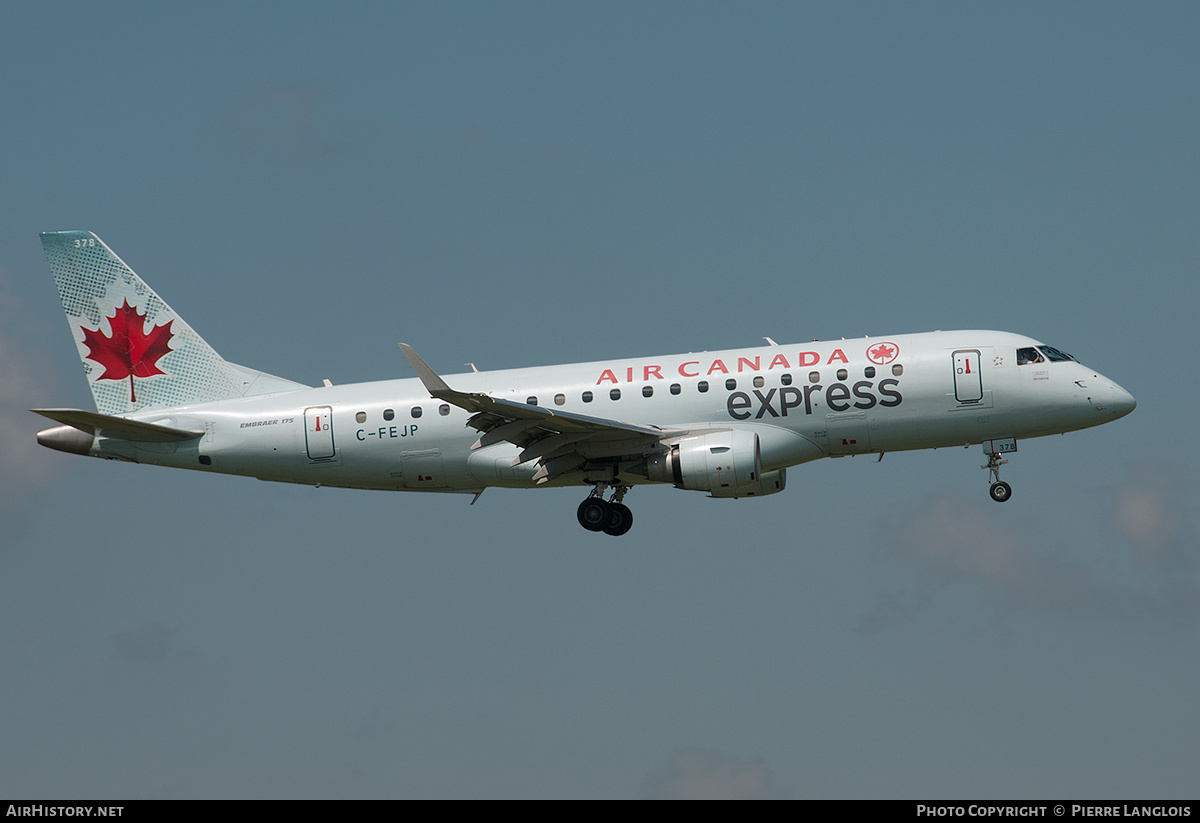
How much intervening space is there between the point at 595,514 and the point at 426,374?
26.4ft

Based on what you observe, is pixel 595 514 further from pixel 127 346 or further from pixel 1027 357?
pixel 127 346

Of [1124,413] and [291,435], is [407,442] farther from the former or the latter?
[1124,413]

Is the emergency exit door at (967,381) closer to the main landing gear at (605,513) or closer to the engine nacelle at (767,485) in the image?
the engine nacelle at (767,485)

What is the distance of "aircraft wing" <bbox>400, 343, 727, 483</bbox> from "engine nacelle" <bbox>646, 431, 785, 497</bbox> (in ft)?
2.22

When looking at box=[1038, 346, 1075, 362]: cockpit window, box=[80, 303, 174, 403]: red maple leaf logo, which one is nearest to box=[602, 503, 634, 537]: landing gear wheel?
box=[1038, 346, 1075, 362]: cockpit window

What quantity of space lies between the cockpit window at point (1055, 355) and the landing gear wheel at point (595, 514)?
43.1ft

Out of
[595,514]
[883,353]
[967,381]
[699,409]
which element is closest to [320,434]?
[595,514]

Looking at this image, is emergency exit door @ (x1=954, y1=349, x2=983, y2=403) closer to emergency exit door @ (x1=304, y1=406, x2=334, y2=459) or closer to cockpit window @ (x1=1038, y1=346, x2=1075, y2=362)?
cockpit window @ (x1=1038, y1=346, x2=1075, y2=362)

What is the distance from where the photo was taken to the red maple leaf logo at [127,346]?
47.3 metres

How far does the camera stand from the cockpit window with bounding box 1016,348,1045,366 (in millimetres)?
41250

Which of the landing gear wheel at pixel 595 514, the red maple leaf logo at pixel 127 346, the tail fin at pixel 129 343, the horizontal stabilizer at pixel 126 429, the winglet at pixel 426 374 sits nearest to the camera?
the winglet at pixel 426 374

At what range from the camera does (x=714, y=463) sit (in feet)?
132

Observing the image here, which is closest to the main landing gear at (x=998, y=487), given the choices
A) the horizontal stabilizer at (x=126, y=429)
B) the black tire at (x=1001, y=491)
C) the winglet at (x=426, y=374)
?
the black tire at (x=1001, y=491)
